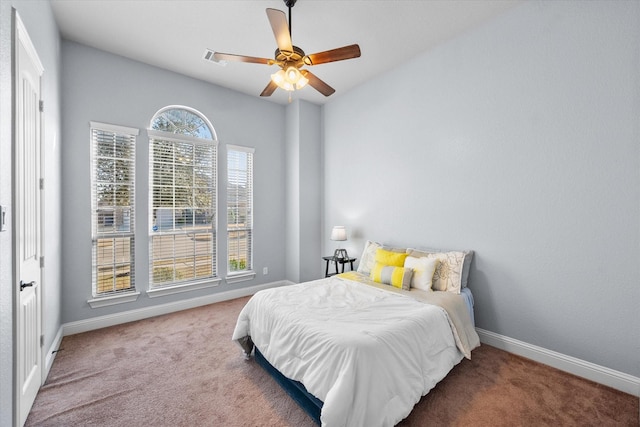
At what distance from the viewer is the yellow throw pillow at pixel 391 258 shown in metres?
3.10

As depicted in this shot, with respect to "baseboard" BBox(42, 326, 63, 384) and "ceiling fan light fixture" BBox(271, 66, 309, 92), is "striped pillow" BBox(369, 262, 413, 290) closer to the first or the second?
"ceiling fan light fixture" BBox(271, 66, 309, 92)

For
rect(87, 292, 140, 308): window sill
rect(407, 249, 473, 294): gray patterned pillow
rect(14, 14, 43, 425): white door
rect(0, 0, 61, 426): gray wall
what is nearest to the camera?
rect(0, 0, 61, 426): gray wall

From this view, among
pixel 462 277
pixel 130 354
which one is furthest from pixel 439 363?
pixel 130 354

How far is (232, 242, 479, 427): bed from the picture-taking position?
1.58 metres

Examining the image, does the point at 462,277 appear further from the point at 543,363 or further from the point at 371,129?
the point at 371,129

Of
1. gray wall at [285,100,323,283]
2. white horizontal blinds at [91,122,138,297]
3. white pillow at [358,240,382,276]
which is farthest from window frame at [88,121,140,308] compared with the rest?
white pillow at [358,240,382,276]

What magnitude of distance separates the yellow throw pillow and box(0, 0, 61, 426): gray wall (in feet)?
9.61

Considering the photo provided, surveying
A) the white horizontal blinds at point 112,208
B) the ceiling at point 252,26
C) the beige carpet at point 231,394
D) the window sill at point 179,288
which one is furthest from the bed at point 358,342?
the ceiling at point 252,26

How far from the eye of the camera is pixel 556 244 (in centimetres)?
244

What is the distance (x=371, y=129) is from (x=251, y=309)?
2905mm

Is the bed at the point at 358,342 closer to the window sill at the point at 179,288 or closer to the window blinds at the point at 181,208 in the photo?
the window sill at the point at 179,288

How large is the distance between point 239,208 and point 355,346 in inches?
132

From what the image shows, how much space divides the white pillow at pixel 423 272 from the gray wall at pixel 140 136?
2.67 meters

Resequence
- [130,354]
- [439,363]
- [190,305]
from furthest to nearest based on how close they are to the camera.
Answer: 1. [190,305]
2. [130,354]
3. [439,363]
